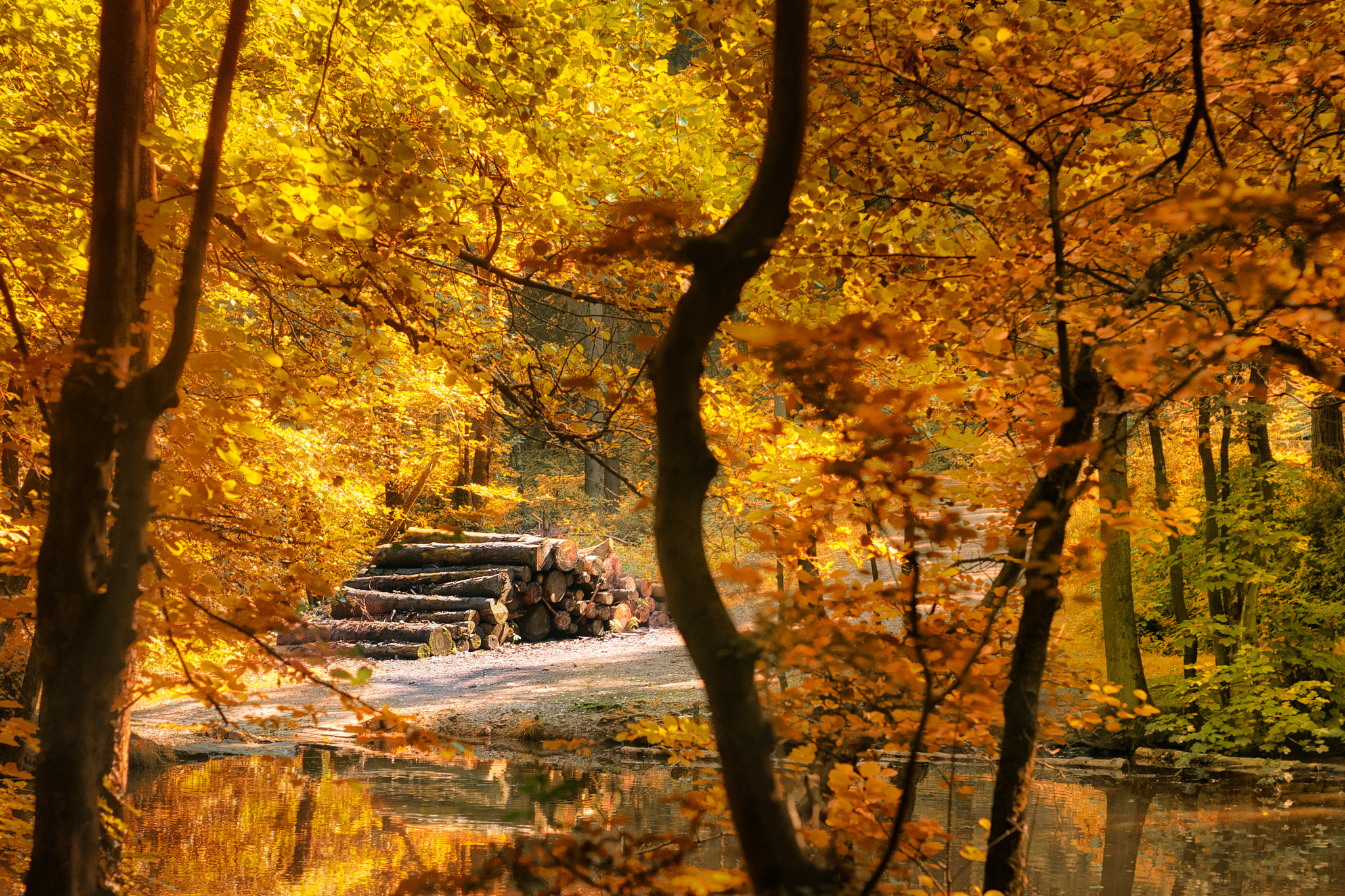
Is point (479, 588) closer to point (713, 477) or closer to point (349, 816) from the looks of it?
point (349, 816)

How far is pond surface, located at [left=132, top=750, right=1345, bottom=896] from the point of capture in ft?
21.6

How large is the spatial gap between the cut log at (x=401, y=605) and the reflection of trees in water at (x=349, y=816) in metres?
5.22

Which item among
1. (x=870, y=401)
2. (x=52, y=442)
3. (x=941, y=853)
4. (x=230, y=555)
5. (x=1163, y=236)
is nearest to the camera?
(x=870, y=401)

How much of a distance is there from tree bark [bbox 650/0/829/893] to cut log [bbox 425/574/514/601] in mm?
14158

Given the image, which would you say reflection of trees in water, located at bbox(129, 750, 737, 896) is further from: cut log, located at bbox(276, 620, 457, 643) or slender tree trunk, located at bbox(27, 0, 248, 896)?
cut log, located at bbox(276, 620, 457, 643)

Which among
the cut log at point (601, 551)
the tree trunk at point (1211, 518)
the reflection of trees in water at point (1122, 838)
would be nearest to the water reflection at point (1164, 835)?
the reflection of trees in water at point (1122, 838)

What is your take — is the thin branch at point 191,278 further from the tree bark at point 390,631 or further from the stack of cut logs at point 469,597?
the tree bark at point 390,631

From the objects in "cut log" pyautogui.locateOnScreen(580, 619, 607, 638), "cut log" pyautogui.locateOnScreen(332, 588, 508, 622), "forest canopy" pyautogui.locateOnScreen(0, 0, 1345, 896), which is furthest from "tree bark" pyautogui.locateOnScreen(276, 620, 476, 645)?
"forest canopy" pyautogui.locateOnScreen(0, 0, 1345, 896)

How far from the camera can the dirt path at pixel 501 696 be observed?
1034 centimetres

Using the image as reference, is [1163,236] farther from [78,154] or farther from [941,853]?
[78,154]

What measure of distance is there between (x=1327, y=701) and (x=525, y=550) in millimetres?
11678

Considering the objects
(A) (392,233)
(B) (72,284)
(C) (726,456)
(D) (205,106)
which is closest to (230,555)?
(B) (72,284)

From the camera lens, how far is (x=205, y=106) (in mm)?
5984

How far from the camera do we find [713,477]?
6.44 ft
